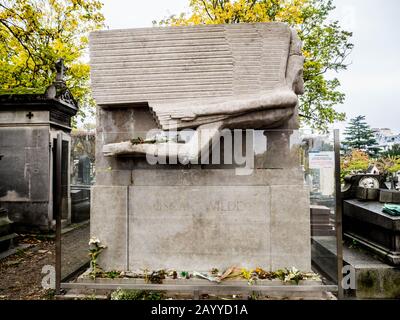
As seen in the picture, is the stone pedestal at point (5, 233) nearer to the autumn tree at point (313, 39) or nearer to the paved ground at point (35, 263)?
the paved ground at point (35, 263)

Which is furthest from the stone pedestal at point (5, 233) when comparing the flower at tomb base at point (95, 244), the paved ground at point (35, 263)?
the flower at tomb base at point (95, 244)

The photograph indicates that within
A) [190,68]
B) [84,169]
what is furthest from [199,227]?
[84,169]

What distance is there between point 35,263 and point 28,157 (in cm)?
380

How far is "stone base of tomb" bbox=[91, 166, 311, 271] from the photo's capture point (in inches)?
183

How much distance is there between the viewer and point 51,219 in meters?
8.53

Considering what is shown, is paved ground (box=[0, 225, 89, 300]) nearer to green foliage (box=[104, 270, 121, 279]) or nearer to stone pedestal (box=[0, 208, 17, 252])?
stone pedestal (box=[0, 208, 17, 252])

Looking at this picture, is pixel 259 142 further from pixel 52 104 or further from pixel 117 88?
pixel 52 104

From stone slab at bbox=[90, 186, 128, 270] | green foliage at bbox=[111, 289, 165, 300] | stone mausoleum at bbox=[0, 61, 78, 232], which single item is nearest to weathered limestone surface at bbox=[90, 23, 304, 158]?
stone slab at bbox=[90, 186, 128, 270]

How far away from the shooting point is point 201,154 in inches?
179

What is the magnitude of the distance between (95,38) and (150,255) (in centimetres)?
367

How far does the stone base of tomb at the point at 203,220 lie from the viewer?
4.65 meters

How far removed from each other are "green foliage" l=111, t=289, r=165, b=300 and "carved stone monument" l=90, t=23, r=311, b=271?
20.7 inches
